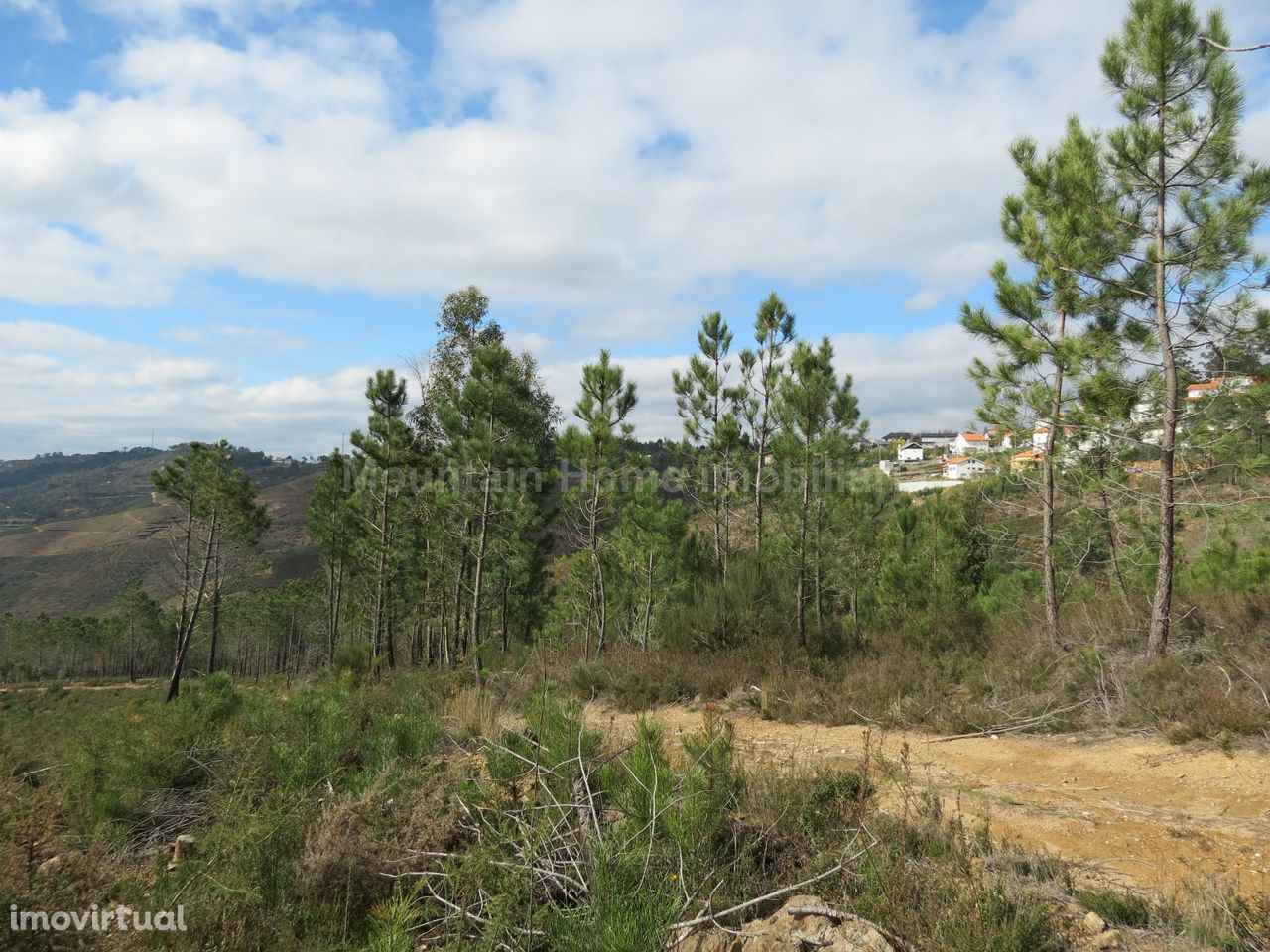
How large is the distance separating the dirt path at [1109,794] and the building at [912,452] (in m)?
96.7

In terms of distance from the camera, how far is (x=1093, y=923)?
279cm

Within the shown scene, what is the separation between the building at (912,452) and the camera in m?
97.5

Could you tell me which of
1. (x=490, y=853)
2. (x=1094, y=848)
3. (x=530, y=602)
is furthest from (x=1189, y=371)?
(x=530, y=602)

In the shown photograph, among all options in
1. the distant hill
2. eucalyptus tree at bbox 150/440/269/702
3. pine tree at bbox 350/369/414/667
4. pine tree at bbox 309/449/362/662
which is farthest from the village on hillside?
the distant hill

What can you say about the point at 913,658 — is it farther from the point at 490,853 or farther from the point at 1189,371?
the point at 490,853

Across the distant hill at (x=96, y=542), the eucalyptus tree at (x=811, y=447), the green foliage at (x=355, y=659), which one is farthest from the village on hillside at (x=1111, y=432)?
the distant hill at (x=96, y=542)

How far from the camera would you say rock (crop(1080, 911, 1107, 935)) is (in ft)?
9.04

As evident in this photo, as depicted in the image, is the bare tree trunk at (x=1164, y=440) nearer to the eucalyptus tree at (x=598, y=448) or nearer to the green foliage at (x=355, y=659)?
the eucalyptus tree at (x=598, y=448)

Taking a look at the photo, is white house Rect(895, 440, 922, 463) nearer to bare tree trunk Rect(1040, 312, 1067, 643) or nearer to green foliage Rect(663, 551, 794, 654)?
green foliage Rect(663, 551, 794, 654)

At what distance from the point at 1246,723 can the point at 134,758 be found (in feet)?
29.3

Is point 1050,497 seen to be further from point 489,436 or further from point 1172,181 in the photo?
point 489,436

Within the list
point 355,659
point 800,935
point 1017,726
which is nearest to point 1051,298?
point 1017,726

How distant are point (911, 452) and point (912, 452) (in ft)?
0.54

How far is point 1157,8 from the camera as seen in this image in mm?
6262
